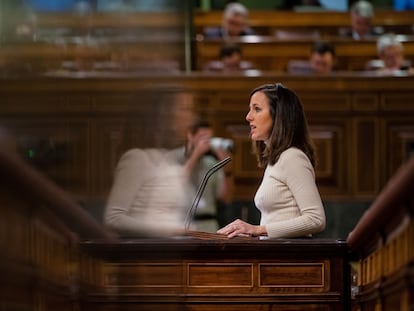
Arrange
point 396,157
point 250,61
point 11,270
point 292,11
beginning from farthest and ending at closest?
point 292,11, point 250,61, point 396,157, point 11,270

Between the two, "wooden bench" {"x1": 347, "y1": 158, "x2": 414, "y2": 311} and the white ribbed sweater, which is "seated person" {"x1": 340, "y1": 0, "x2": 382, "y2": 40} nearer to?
the white ribbed sweater

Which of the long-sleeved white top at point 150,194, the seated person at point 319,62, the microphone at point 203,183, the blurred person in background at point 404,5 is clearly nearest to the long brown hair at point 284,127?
the microphone at point 203,183

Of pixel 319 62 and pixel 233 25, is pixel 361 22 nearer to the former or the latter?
pixel 233 25

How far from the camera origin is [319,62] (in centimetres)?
749

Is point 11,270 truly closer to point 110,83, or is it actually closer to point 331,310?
point 110,83

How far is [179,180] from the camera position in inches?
101

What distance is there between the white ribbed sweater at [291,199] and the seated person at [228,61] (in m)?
3.91

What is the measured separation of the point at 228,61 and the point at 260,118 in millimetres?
3884

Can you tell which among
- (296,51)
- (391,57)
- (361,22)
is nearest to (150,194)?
(391,57)

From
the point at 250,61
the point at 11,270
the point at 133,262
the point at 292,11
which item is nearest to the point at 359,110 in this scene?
the point at 250,61

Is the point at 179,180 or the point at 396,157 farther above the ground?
the point at 179,180

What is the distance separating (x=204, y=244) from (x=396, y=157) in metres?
3.75

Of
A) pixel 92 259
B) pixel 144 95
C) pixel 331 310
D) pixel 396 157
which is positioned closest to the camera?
pixel 144 95

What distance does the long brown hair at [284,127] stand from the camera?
3.75m
